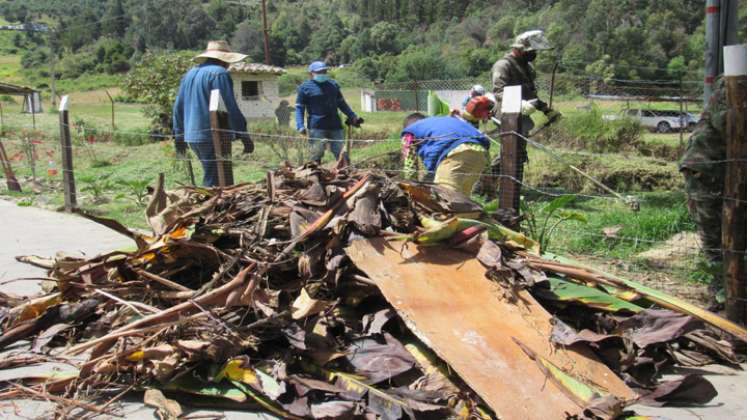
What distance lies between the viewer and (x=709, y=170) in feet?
15.3

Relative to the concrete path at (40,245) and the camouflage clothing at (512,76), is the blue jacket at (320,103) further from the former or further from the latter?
the concrete path at (40,245)

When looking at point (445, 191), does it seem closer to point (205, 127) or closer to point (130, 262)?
point (130, 262)

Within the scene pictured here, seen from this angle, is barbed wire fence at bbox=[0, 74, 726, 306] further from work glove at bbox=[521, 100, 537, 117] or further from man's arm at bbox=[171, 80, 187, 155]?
work glove at bbox=[521, 100, 537, 117]

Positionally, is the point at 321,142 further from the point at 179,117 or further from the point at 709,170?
the point at 709,170

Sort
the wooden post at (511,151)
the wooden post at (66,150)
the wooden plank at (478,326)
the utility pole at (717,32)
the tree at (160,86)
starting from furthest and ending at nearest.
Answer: the tree at (160,86), the wooden post at (66,150), the utility pole at (717,32), the wooden post at (511,151), the wooden plank at (478,326)

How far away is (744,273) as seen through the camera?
3957mm

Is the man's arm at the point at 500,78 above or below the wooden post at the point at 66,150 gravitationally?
above

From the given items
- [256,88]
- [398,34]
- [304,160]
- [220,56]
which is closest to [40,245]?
[220,56]

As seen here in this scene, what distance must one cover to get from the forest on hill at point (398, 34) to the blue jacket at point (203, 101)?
13.0 meters

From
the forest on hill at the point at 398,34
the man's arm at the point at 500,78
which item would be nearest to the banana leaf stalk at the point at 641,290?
the man's arm at the point at 500,78

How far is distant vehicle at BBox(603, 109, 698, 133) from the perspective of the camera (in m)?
15.0

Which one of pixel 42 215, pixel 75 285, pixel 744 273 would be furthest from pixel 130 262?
pixel 42 215

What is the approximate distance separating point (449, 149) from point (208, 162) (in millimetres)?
2510

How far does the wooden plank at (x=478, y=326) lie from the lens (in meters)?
3.01
